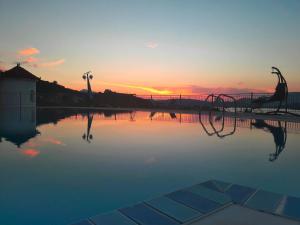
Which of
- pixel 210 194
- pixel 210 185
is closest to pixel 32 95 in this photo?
pixel 210 185

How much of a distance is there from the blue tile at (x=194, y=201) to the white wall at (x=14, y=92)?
19965 millimetres

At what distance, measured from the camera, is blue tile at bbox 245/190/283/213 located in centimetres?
212

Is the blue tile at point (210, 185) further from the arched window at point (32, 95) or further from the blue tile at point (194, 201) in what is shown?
the arched window at point (32, 95)

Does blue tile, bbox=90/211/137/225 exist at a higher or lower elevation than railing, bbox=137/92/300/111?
lower

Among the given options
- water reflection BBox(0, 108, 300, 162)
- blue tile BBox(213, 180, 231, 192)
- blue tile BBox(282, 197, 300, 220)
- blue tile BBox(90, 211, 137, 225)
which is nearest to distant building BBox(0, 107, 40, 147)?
water reflection BBox(0, 108, 300, 162)

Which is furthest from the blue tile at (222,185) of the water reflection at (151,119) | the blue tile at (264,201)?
the water reflection at (151,119)

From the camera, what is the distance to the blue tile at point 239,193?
2.31m

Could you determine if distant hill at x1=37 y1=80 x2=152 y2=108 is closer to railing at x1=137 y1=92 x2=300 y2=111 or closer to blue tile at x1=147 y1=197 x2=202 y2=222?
railing at x1=137 y1=92 x2=300 y2=111

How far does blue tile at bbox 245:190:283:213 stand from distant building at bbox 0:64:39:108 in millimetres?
20416

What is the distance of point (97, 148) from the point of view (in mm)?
4902

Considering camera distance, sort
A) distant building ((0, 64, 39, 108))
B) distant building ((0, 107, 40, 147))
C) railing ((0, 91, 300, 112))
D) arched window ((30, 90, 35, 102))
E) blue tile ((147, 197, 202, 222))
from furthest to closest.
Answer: arched window ((30, 90, 35, 102)) → distant building ((0, 64, 39, 108)) → railing ((0, 91, 300, 112)) → distant building ((0, 107, 40, 147)) → blue tile ((147, 197, 202, 222))

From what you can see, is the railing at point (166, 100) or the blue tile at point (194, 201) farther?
the railing at point (166, 100)

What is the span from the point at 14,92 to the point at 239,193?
20.4 metres

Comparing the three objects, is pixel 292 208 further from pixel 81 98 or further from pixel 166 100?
pixel 81 98
